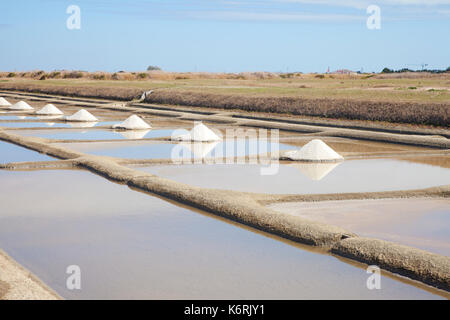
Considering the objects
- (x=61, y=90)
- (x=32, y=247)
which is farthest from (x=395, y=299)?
(x=61, y=90)

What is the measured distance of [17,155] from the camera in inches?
315

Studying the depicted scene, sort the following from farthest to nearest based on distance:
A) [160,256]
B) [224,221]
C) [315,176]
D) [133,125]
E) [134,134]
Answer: [133,125]
[134,134]
[315,176]
[224,221]
[160,256]

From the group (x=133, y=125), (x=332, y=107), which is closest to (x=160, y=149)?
(x=133, y=125)

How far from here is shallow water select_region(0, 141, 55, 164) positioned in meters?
7.61

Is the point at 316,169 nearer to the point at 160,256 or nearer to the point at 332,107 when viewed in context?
the point at 160,256

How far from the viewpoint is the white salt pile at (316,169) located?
6524 millimetres

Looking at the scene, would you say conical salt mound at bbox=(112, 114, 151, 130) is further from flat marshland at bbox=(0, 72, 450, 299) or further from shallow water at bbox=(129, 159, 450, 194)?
shallow water at bbox=(129, 159, 450, 194)

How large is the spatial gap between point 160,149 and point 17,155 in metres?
1.90

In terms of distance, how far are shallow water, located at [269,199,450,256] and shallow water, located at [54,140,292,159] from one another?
10.7 feet

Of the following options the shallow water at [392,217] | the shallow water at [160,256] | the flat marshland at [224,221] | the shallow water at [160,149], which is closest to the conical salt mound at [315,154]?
the flat marshland at [224,221]

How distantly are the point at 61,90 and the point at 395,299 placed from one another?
1018 inches

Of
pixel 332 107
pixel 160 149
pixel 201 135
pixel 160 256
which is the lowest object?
pixel 160 256

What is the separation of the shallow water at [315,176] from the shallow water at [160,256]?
1.17 metres
